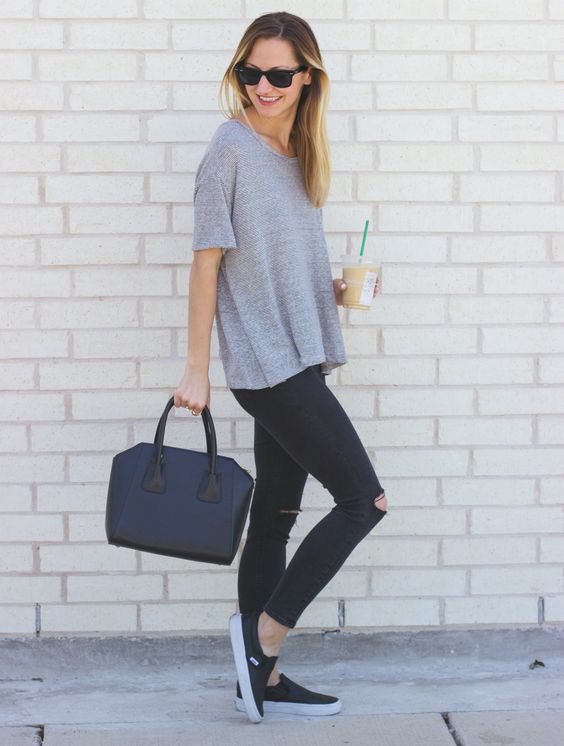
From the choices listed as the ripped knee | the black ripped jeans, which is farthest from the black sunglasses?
the ripped knee

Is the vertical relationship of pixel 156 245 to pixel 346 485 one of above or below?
above

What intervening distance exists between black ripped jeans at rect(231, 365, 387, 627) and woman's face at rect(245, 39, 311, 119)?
716 millimetres

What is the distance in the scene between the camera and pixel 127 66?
138 inches

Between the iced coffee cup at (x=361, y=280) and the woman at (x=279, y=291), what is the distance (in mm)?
66

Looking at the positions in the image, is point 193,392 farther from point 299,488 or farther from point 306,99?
point 306,99

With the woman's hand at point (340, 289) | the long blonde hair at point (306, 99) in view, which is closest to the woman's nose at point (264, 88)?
the long blonde hair at point (306, 99)

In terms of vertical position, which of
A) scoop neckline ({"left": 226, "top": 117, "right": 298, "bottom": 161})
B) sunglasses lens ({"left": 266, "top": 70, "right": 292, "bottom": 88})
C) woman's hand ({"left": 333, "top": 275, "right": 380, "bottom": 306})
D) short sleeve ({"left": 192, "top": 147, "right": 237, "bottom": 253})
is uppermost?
sunglasses lens ({"left": 266, "top": 70, "right": 292, "bottom": 88})

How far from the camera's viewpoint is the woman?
290cm

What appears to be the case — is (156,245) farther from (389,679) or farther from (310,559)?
(389,679)

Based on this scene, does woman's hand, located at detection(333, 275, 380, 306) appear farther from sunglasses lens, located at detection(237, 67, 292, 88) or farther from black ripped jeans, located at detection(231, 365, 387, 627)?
sunglasses lens, located at detection(237, 67, 292, 88)

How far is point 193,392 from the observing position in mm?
2953

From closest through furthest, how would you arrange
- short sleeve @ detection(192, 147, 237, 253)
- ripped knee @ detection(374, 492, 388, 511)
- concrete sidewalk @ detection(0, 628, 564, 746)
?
short sleeve @ detection(192, 147, 237, 253) → ripped knee @ detection(374, 492, 388, 511) → concrete sidewalk @ detection(0, 628, 564, 746)

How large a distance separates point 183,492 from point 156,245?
0.98 metres

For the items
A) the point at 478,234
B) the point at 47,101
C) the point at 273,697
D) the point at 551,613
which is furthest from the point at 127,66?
the point at 551,613
